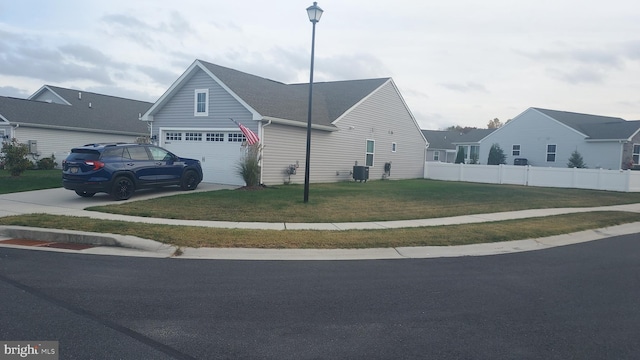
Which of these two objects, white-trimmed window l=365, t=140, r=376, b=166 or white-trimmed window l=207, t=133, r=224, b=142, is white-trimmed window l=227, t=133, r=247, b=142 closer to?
white-trimmed window l=207, t=133, r=224, b=142

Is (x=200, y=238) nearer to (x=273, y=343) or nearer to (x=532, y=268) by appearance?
(x=273, y=343)

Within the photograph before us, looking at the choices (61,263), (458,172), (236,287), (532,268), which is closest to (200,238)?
(61,263)

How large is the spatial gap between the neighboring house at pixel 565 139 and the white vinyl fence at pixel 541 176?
32.8 ft

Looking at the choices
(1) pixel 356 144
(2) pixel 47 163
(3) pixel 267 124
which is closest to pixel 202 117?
(3) pixel 267 124

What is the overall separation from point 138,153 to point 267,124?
5.58m

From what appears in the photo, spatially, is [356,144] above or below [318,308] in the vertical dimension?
above

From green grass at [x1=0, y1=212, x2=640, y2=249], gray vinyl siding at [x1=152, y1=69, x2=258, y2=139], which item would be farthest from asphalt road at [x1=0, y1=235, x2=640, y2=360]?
gray vinyl siding at [x1=152, y1=69, x2=258, y2=139]

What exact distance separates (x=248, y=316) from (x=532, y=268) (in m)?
5.12

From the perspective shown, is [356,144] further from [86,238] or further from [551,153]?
[551,153]

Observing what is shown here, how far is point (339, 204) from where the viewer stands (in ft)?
48.1

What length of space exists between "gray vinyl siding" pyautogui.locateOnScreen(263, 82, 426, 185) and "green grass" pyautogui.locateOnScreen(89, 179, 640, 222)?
8.05 feet

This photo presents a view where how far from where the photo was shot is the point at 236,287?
625 cm

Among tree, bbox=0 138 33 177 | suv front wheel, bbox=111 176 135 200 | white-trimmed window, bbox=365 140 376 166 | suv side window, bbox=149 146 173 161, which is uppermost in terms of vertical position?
white-trimmed window, bbox=365 140 376 166

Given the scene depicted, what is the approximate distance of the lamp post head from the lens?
13406 millimetres
